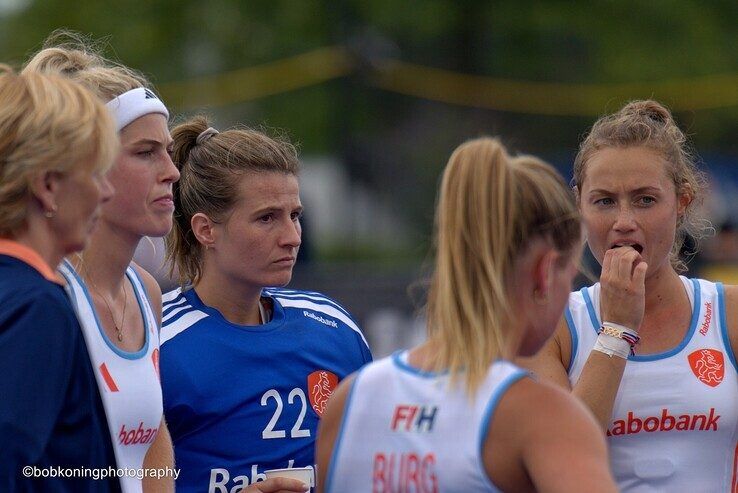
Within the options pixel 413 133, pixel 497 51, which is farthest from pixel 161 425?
pixel 497 51

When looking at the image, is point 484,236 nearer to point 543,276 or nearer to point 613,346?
point 543,276

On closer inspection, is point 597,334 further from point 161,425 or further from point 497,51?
point 497,51

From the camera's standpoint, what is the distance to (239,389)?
381 cm

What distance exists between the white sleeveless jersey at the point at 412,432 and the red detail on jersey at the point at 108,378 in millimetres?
901

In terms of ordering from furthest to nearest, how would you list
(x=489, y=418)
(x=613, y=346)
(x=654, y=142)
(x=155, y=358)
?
(x=654, y=142), (x=155, y=358), (x=613, y=346), (x=489, y=418)

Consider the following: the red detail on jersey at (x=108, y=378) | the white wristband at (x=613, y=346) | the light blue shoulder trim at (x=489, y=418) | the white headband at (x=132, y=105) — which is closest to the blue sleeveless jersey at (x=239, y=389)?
the red detail on jersey at (x=108, y=378)

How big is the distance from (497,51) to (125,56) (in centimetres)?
635

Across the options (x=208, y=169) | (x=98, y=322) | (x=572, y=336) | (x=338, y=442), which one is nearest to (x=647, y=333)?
(x=572, y=336)

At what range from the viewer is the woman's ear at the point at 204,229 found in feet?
13.3

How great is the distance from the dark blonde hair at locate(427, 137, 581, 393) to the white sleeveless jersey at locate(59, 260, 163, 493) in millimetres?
1069

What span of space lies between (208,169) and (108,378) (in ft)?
3.27

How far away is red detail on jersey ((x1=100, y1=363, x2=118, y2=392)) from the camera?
10.9 feet

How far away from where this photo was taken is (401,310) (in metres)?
10.7

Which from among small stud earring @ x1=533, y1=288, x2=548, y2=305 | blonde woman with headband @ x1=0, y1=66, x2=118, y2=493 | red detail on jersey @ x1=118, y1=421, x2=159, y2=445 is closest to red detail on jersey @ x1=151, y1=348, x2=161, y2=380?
red detail on jersey @ x1=118, y1=421, x2=159, y2=445
